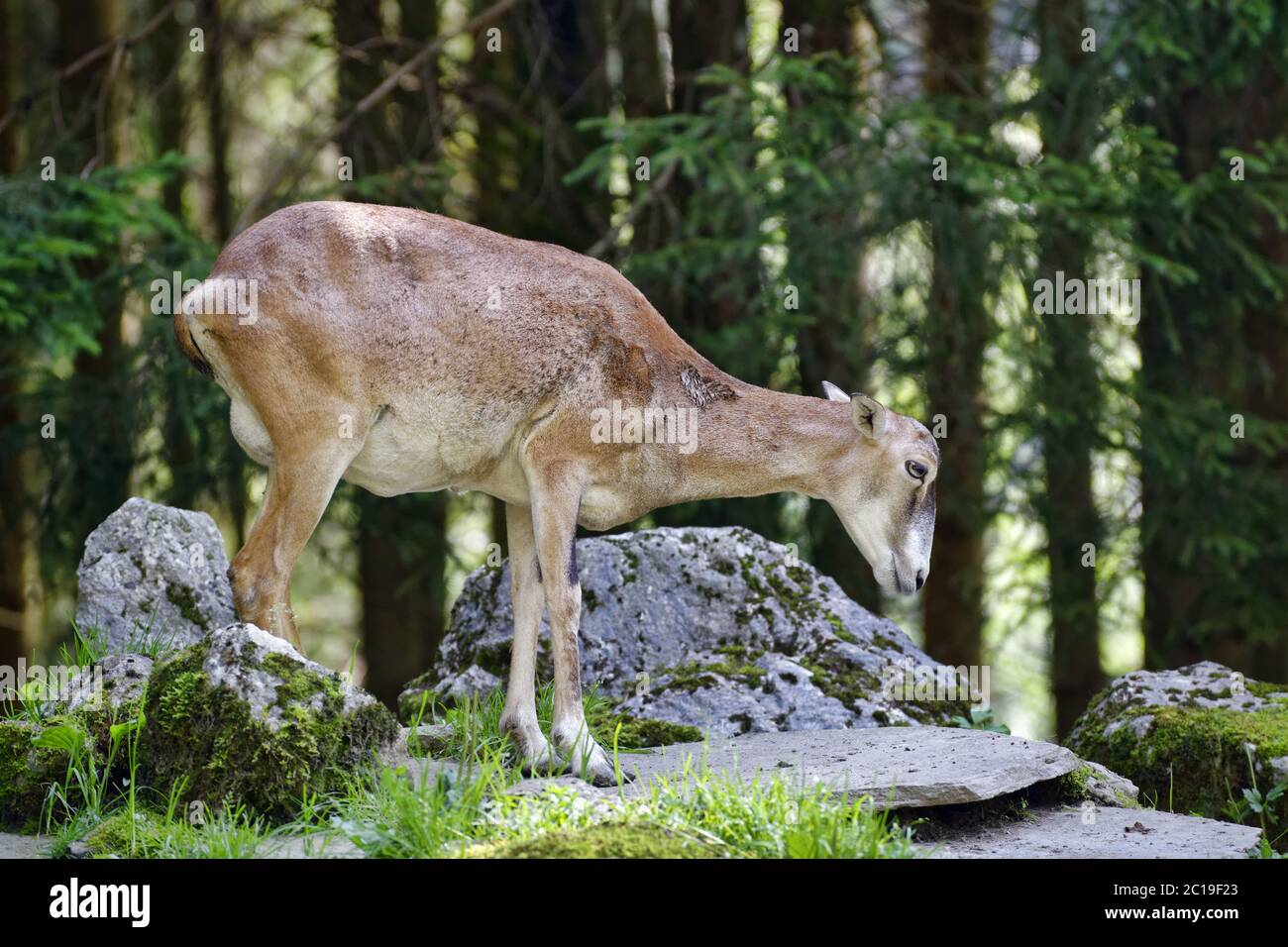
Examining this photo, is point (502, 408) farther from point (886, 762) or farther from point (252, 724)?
point (886, 762)

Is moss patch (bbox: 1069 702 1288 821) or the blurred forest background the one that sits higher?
the blurred forest background

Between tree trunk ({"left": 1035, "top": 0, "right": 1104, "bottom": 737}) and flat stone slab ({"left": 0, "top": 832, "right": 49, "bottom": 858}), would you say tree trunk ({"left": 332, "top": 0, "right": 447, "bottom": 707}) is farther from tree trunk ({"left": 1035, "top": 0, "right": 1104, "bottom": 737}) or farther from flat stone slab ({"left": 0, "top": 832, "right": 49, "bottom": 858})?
flat stone slab ({"left": 0, "top": 832, "right": 49, "bottom": 858})

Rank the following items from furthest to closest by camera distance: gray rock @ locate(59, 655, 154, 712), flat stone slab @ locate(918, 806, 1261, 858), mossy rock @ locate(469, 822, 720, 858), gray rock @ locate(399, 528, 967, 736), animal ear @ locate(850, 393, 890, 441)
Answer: gray rock @ locate(399, 528, 967, 736) < animal ear @ locate(850, 393, 890, 441) < gray rock @ locate(59, 655, 154, 712) < flat stone slab @ locate(918, 806, 1261, 858) < mossy rock @ locate(469, 822, 720, 858)

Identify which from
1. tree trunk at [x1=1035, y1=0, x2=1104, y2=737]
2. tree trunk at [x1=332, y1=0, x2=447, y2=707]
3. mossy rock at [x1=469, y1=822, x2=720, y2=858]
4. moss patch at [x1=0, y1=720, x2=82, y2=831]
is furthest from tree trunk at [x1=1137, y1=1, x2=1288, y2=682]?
moss patch at [x1=0, y1=720, x2=82, y2=831]

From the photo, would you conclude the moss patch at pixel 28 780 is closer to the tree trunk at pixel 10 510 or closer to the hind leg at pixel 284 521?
the hind leg at pixel 284 521

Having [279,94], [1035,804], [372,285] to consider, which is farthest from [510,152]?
[1035,804]

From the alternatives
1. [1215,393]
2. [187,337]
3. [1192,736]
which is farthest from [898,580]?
[1215,393]

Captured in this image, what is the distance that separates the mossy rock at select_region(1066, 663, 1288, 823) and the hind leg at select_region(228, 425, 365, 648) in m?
4.47

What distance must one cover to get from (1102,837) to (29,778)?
4.75 metres

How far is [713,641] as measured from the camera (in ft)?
29.8

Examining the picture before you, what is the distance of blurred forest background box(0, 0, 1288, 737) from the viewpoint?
1196 cm
